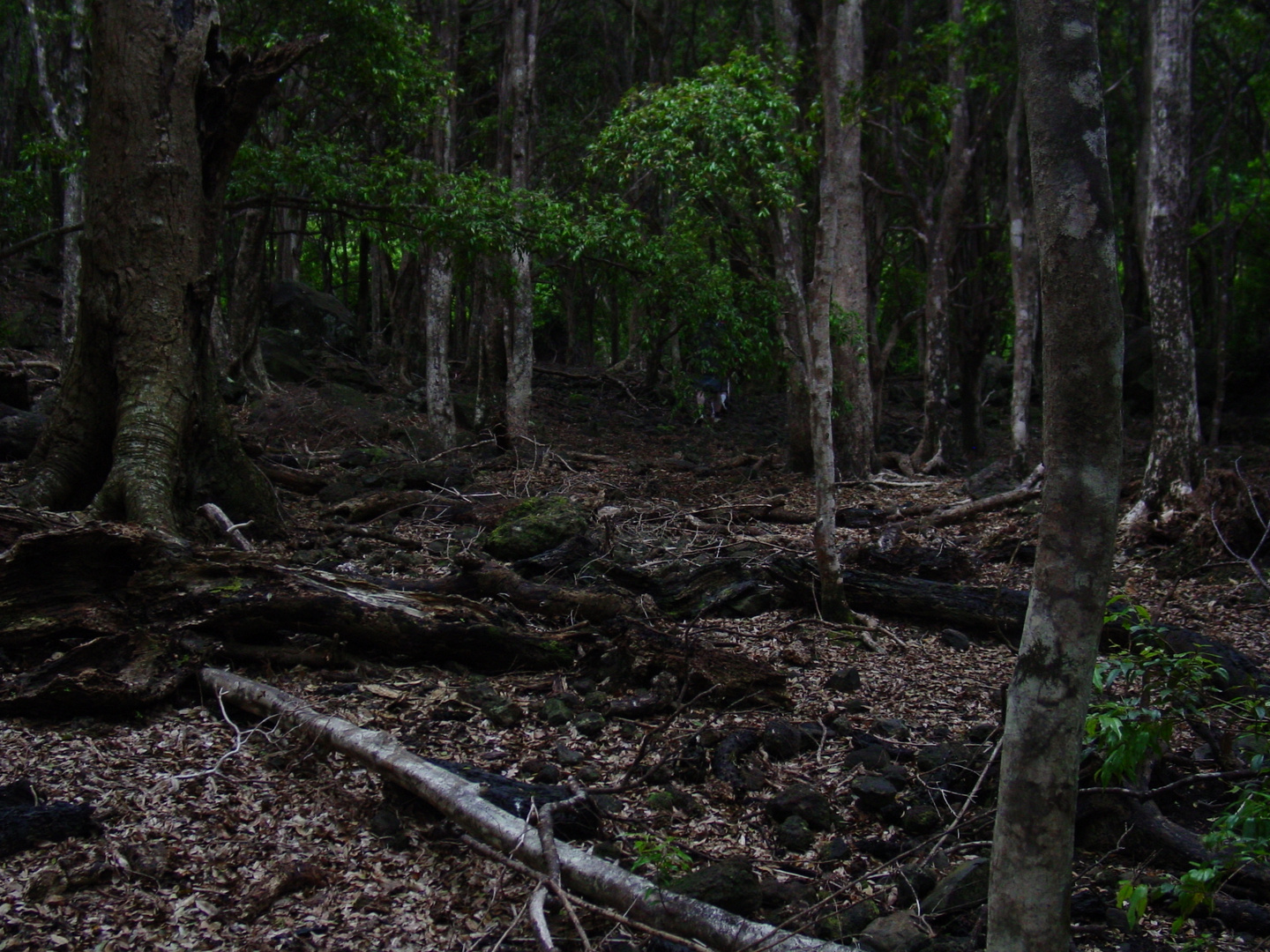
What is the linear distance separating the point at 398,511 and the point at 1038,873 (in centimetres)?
814

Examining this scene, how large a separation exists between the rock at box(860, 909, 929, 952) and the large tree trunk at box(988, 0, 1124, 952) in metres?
0.75

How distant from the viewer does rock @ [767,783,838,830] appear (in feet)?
13.1

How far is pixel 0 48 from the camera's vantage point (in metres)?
22.9

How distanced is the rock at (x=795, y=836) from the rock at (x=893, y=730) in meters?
1.17

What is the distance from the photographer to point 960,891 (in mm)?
3207

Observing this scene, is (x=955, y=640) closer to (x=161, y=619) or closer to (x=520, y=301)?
(x=161, y=619)

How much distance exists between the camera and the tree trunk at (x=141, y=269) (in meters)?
6.63

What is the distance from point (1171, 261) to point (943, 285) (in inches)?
234

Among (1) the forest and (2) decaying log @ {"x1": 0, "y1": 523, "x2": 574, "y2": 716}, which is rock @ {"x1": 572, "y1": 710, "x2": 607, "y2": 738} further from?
(2) decaying log @ {"x1": 0, "y1": 523, "x2": 574, "y2": 716}

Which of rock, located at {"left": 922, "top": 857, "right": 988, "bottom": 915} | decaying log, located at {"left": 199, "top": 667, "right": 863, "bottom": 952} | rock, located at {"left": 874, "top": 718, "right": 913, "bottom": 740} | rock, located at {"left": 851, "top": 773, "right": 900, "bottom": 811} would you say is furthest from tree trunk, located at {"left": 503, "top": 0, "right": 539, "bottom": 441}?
A: rock, located at {"left": 922, "top": 857, "right": 988, "bottom": 915}

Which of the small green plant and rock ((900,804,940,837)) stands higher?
the small green plant

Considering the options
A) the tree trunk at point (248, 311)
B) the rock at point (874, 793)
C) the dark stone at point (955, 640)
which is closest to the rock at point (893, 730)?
the rock at point (874, 793)

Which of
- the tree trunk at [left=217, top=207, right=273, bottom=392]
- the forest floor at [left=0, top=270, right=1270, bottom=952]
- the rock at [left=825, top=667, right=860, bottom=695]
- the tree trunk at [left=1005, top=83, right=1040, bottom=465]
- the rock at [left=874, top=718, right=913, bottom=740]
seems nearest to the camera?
the forest floor at [left=0, top=270, right=1270, bottom=952]

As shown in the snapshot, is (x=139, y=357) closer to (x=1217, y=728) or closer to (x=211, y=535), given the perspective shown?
(x=211, y=535)
